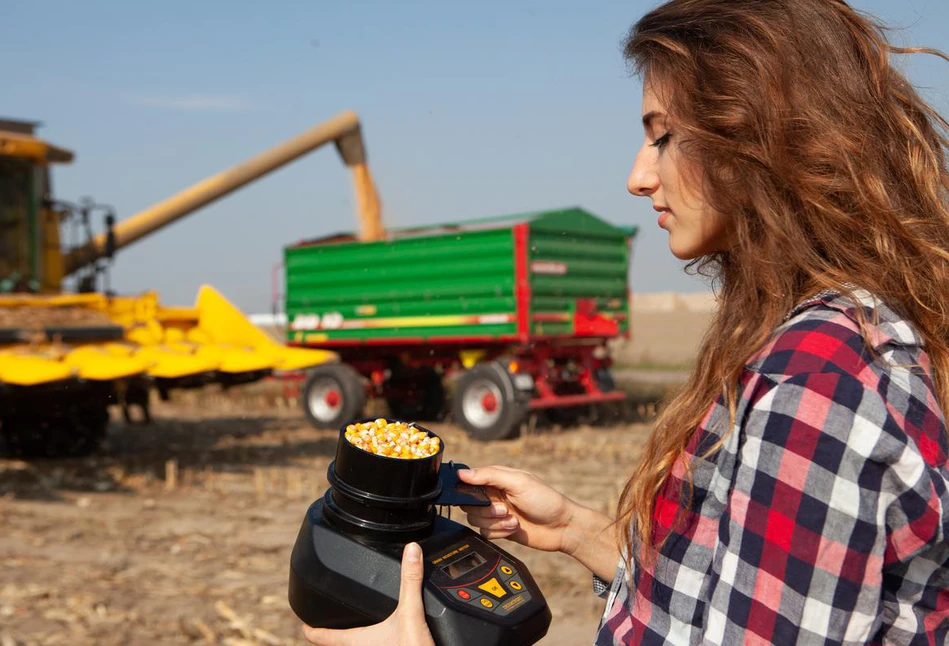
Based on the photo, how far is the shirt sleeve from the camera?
883 mm

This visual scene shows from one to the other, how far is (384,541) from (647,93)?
654mm

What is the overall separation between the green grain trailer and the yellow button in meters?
7.98

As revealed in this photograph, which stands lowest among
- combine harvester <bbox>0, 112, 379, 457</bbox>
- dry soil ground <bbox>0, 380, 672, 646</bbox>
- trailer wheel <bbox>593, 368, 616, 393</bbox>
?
dry soil ground <bbox>0, 380, 672, 646</bbox>

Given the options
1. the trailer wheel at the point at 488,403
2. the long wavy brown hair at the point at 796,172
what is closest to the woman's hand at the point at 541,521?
the long wavy brown hair at the point at 796,172

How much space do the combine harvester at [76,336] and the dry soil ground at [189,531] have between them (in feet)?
1.65

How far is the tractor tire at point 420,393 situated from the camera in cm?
1118

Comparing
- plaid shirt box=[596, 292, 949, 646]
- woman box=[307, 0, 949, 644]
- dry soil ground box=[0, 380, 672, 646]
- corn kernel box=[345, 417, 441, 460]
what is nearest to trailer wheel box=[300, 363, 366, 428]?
dry soil ground box=[0, 380, 672, 646]

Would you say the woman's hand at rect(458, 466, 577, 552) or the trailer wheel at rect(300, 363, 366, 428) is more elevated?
the woman's hand at rect(458, 466, 577, 552)

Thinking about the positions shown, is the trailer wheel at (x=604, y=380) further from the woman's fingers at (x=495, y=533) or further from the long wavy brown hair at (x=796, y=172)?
the long wavy brown hair at (x=796, y=172)

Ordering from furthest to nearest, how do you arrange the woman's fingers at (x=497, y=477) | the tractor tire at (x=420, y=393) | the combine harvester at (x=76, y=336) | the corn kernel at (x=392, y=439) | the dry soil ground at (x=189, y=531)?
the tractor tire at (x=420, y=393) → the combine harvester at (x=76, y=336) → the dry soil ground at (x=189, y=531) → the woman's fingers at (x=497, y=477) → the corn kernel at (x=392, y=439)

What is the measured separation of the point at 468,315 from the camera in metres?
10.1

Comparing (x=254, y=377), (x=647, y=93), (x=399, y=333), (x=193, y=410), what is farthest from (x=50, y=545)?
(x=193, y=410)

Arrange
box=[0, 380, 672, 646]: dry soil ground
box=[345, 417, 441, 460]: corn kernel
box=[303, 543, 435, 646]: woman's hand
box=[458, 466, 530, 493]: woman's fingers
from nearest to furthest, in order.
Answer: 1. box=[303, 543, 435, 646]: woman's hand
2. box=[345, 417, 441, 460]: corn kernel
3. box=[458, 466, 530, 493]: woman's fingers
4. box=[0, 380, 672, 646]: dry soil ground

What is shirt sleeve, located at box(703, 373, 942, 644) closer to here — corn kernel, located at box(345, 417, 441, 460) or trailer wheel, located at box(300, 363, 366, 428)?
corn kernel, located at box(345, 417, 441, 460)
